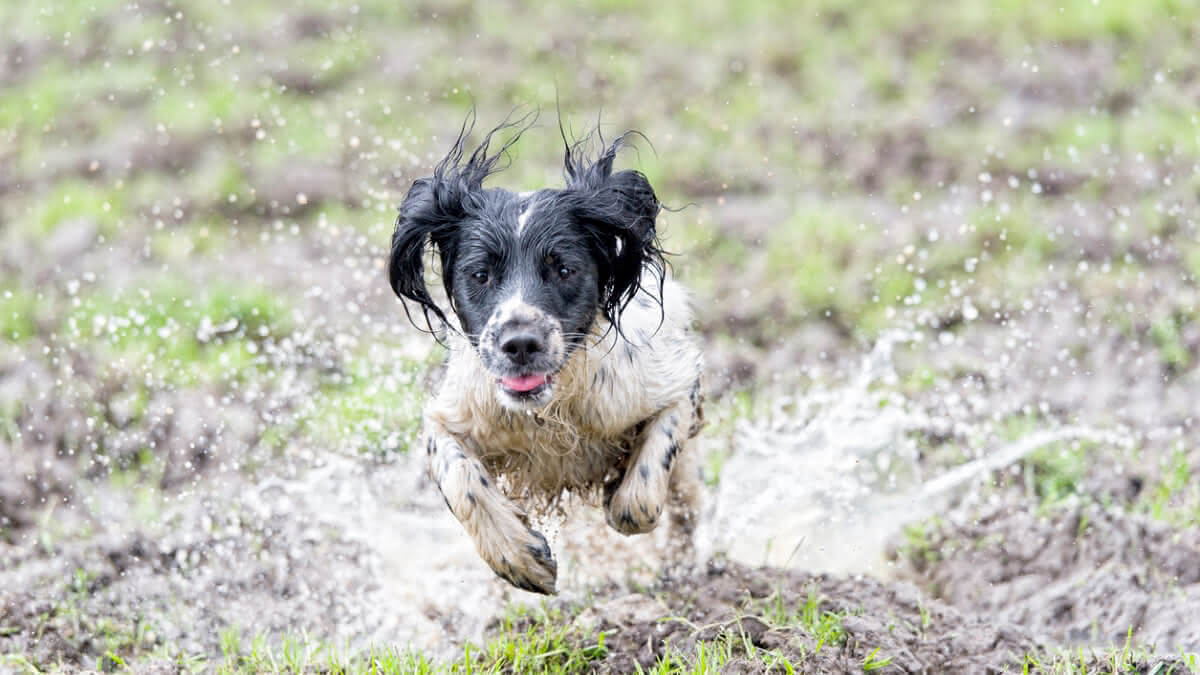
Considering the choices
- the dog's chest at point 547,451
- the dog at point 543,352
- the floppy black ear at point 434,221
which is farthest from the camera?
the dog's chest at point 547,451

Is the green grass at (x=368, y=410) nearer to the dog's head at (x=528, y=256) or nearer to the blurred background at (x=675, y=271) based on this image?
the blurred background at (x=675, y=271)

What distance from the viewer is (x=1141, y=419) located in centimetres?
603

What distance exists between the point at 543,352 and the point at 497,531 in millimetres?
602

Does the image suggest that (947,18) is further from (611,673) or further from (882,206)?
(611,673)

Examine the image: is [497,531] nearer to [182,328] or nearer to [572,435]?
[572,435]

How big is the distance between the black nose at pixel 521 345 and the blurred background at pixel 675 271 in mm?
1321

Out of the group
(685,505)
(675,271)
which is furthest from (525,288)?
(675,271)

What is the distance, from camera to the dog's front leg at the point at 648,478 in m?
4.41

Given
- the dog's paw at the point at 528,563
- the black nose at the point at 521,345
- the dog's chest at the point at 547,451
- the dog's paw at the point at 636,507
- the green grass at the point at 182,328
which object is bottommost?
the dog's paw at the point at 528,563

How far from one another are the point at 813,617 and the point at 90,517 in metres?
2.89

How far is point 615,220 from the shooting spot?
4.26 m

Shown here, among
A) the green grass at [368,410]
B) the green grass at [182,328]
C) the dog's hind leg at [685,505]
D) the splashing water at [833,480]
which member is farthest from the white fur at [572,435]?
the green grass at [182,328]

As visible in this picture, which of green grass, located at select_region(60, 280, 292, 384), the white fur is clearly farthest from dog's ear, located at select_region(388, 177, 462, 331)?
green grass, located at select_region(60, 280, 292, 384)

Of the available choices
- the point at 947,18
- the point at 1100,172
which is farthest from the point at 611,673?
the point at 947,18
